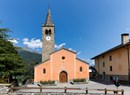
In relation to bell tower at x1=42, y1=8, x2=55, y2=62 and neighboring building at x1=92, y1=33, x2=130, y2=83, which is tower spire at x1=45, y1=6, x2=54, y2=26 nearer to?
bell tower at x1=42, y1=8, x2=55, y2=62

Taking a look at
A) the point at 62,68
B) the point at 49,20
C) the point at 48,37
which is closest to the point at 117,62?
the point at 62,68

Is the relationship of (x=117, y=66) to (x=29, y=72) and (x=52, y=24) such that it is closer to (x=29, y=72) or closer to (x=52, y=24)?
(x=52, y=24)

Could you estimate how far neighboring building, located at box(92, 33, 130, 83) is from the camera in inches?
1280

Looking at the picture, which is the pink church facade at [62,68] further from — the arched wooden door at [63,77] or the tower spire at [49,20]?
the tower spire at [49,20]

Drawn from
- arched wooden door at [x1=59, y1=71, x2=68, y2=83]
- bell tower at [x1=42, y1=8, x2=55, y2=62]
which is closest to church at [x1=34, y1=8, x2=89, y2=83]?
arched wooden door at [x1=59, y1=71, x2=68, y2=83]

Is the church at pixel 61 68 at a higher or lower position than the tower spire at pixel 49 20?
lower

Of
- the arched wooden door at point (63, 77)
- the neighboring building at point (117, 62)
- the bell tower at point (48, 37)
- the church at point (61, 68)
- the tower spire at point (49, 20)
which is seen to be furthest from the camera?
the tower spire at point (49, 20)

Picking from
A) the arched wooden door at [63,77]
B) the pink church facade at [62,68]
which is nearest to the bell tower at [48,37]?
the pink church facade at [62,68]

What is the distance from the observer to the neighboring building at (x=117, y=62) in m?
32.5

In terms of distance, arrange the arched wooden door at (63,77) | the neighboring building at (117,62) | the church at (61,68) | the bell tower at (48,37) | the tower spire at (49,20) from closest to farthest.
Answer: the neighboring building at (117,62)
the church at (61,68)
the arched wooden door at (63,77)
the bell tower at (48,37)
the tower spire at (49,20)

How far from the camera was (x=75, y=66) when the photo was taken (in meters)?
39.5

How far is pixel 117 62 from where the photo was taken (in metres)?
36.8

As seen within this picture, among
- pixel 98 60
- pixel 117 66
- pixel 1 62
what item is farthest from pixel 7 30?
pixel 98 60

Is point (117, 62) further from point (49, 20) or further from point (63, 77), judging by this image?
point (49, 20)
